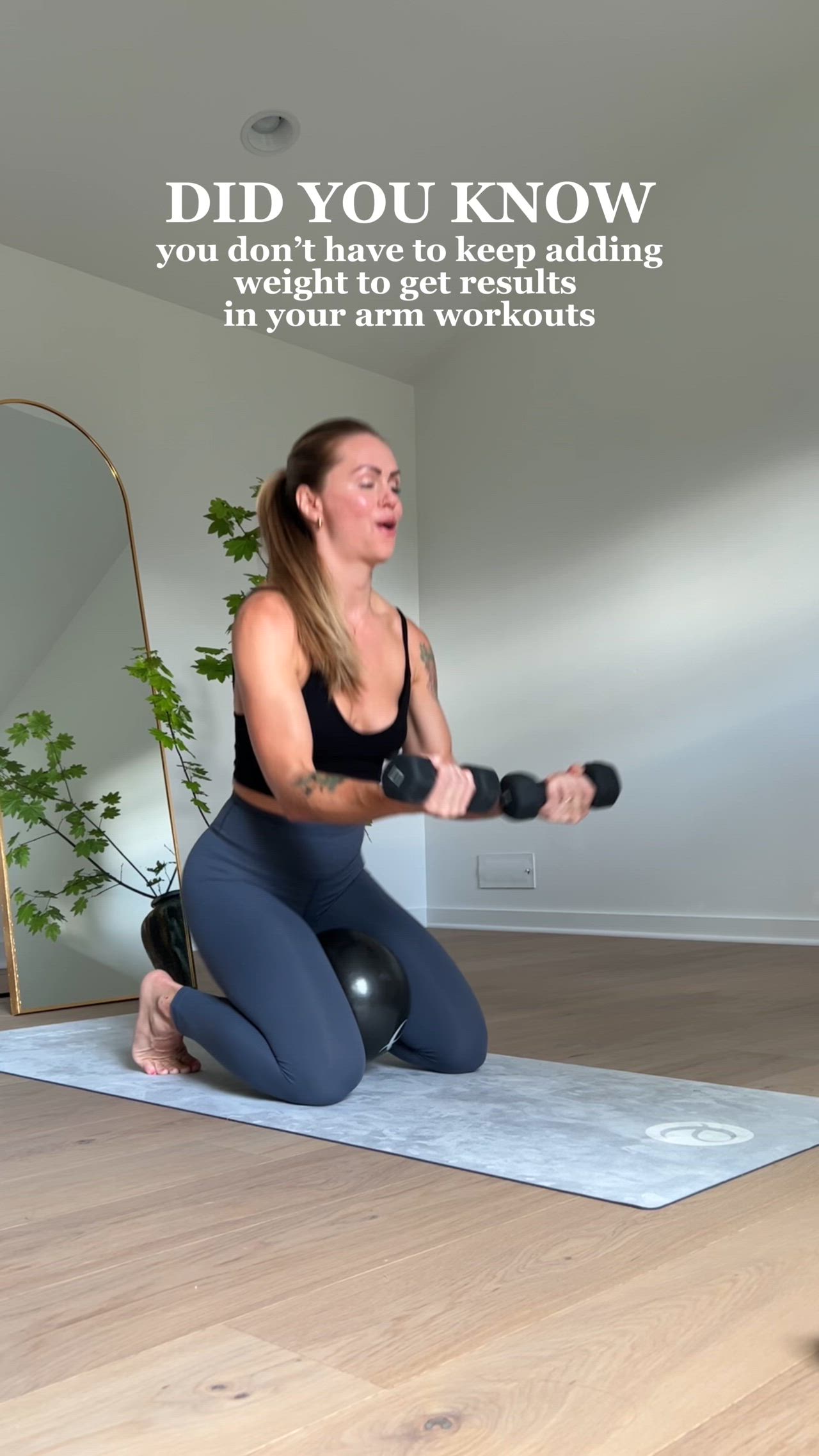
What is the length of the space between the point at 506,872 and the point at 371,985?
11.3 ft

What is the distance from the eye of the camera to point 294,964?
1945 millimetres

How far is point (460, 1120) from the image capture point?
1798 mm

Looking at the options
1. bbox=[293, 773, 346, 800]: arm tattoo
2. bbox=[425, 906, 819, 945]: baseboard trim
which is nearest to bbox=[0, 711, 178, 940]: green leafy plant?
bbox=[293, 773, 346, 800]: arm tattoo

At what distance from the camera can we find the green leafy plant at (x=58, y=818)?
3459 millimetres

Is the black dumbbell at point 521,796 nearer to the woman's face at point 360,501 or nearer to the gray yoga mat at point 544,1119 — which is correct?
the gray yoga mat at point 544,1119

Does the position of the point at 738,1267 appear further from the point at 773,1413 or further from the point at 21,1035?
the point at 21,1035

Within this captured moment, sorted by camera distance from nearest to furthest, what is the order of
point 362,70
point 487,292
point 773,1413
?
1. point 773,1413
2. point 362,70
3. point 487,292

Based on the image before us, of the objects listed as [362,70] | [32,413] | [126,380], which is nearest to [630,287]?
[362,70]

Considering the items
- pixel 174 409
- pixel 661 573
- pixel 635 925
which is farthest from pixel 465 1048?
pixel 174 409

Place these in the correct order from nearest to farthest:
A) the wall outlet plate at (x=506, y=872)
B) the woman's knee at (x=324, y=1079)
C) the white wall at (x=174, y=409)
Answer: the woman's knee at (x=324, y=1079) → the white wall at (x=174, y=409) → the wall outlet plate at (x=506, y=872)

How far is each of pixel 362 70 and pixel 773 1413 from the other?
4034 mm

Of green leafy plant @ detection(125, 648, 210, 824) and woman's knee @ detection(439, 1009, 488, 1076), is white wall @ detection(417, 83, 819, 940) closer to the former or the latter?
Answer: green leafy plant @ detection(125, 648, 210, 824)

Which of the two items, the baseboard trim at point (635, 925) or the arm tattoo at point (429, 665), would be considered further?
the baseboard trim at point (635, 925)

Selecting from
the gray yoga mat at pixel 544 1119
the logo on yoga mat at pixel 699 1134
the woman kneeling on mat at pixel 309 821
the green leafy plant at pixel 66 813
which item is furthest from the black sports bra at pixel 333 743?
the green leafy plant at pixel 66 813
